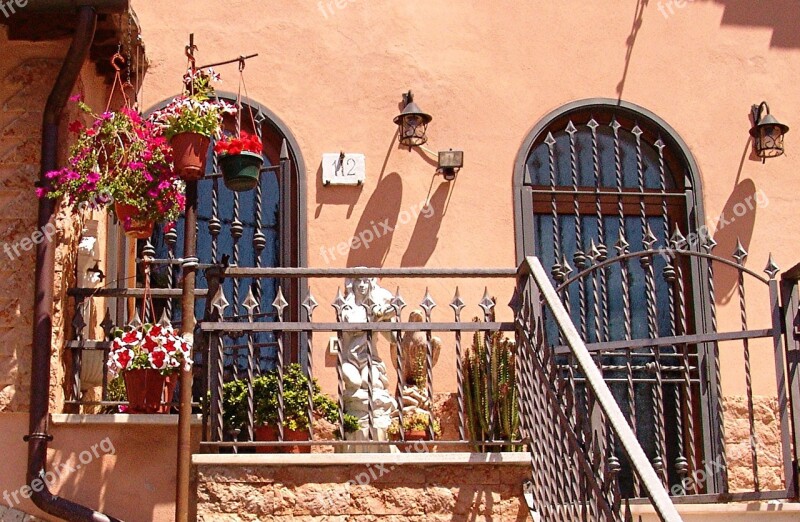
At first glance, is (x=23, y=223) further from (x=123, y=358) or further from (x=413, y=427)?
(x=413, y=427)

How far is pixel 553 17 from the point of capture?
888 centimetres

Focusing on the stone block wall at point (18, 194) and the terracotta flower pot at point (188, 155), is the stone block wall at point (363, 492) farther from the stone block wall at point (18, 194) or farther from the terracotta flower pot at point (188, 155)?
the terracotta flower pot at point (188, 155)

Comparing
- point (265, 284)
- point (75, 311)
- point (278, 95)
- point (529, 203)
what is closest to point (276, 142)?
point (278, 95)

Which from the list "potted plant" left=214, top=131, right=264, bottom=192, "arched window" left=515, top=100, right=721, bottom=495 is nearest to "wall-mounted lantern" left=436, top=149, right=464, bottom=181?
"arched window" left=515, top=100, right=721, bottom=495

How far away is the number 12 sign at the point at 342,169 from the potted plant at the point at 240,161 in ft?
6.09

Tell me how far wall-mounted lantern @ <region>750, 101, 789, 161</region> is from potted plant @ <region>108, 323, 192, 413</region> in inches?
184

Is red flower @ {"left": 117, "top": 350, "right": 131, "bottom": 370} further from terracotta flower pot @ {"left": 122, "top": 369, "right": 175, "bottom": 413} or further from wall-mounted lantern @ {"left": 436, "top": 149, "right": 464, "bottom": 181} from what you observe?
wall-mounted lantern @ {"left": 436, "top": 149, "right": 464, "bottom": 181}

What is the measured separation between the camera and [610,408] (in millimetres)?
5168

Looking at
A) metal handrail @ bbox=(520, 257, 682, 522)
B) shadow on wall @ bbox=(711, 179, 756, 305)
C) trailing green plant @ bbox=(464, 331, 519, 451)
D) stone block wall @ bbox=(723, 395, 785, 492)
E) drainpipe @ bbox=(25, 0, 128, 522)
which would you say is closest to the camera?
metal handrail @ bbox=(520, 257, 682, 522)

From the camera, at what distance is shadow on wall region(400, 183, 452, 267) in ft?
27.1

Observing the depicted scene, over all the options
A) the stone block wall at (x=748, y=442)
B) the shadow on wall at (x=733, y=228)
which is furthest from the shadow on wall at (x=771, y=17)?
the stone block wall at (x=748, y=442)

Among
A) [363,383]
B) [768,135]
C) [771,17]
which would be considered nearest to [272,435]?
[363,383]

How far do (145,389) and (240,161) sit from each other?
50.5 inches

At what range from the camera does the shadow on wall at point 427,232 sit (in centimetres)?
827
